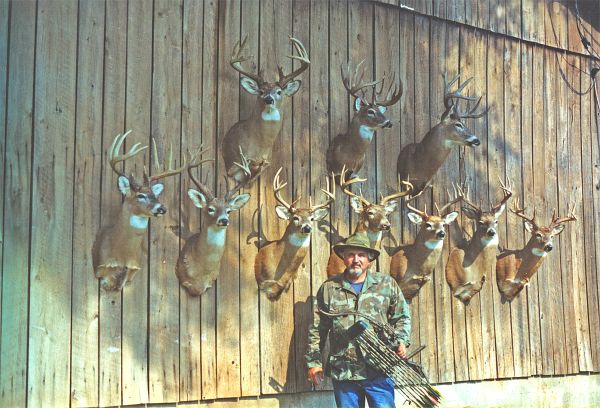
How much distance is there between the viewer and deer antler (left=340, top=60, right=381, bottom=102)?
8.97 m

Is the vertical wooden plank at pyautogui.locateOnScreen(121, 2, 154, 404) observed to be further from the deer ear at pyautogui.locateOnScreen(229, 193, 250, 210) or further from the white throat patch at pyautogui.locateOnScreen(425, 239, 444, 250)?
the white throat patch at pyautogui.locateOnScreen(425, 239, 444, 250)

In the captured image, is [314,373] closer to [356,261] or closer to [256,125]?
[356,261]

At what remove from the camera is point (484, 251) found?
32.3 ft

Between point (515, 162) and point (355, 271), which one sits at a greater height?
point (515, 162)

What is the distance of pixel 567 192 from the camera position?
11.0 metres

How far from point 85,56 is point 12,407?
2.86m

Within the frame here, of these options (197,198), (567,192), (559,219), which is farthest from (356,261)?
(567,192)

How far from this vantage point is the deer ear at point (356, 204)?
8898 millimetres

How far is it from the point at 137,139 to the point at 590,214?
5905 mm

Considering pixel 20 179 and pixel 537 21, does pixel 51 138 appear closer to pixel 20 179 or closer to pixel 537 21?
pixel 20 179

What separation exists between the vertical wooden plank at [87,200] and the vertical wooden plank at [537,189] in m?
5.13

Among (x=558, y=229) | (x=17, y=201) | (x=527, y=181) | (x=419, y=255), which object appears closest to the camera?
(x=17, y=201)

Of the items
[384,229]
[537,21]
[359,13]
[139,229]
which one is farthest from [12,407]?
[537,21]

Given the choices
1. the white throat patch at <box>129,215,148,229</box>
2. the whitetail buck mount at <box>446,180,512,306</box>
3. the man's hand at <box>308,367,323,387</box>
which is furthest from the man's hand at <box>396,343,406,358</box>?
the white throat patch at <box>129,215,148,229</box>
